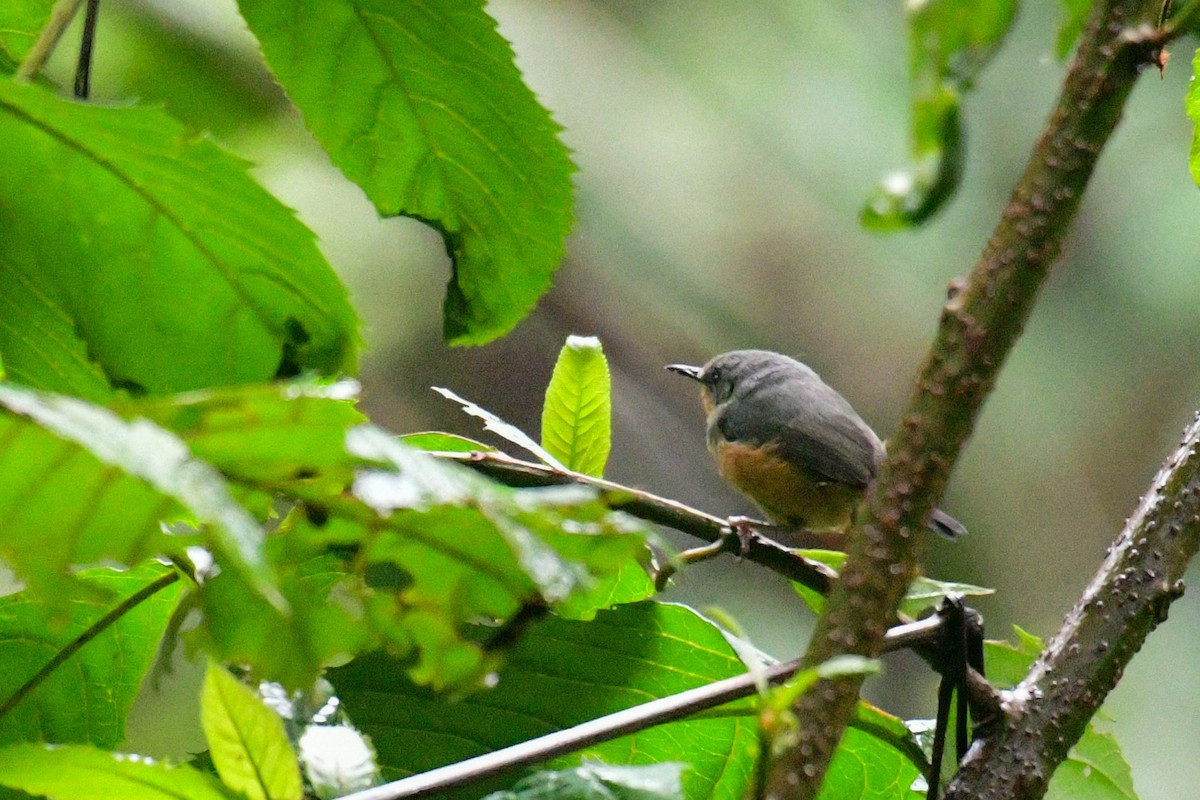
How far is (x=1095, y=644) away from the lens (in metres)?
0.69

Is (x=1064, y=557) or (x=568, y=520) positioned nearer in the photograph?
(x=568, y=520)

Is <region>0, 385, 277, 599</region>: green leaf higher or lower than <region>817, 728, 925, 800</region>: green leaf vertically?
higher

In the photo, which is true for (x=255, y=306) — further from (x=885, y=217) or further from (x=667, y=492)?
(x=667, y=492)

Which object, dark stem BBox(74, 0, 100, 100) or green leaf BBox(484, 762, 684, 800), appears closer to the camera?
green leaf BBox(484, 762, 684, 800)

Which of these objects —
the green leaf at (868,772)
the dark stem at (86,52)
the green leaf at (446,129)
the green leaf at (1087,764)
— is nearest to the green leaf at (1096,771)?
the green leaf at (1087,764)

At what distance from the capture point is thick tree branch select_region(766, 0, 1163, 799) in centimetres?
49

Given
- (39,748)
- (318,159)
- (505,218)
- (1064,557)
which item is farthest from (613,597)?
(1064,557)

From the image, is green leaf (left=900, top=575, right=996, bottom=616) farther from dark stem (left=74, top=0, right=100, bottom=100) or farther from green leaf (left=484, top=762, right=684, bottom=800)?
dark stem (left=74, top=0, right=100, bottom=100)

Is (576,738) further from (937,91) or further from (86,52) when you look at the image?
(86,52)

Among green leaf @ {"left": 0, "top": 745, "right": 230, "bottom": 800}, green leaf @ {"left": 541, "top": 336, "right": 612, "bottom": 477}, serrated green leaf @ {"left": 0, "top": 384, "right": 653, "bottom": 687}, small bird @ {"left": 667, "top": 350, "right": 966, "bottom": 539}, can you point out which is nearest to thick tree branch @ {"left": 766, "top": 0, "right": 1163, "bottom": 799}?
serrated green leaf @ {"left": 0, "top": 384, "right": 653, "bottom": 687}

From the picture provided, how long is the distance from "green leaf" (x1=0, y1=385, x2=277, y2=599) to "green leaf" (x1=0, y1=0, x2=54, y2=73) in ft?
1.31

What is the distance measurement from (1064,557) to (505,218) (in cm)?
394

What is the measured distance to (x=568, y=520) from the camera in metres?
0.37

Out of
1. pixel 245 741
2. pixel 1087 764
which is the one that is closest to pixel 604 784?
pixel 245 741
